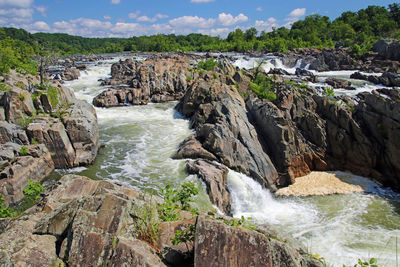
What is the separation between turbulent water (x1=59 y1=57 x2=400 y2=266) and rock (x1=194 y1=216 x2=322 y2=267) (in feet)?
18.1

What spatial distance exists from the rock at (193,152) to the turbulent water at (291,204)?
2.03ft

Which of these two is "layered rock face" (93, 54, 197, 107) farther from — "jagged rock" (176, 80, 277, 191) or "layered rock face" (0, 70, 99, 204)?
"jagged rock" (176, 80, 277, 191)

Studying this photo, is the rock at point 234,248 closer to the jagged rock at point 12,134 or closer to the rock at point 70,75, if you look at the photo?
the jagged rock at point 12,134

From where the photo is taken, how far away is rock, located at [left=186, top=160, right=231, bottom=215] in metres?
12.9

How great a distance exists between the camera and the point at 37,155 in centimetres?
1493

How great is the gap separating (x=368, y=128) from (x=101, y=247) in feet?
66.4

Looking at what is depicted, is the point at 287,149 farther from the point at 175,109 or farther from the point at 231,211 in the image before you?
the point at 175,109

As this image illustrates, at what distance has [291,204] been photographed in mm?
14820

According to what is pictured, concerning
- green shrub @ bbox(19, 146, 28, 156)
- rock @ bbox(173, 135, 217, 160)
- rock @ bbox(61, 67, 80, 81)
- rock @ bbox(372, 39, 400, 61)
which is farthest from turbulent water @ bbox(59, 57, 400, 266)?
rock @ bbox(372, 39, 400, 61)

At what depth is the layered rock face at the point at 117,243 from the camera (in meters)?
4.34

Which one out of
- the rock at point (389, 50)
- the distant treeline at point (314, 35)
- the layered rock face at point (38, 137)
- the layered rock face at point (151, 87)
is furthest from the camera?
the distant treeline at point (314, 35)

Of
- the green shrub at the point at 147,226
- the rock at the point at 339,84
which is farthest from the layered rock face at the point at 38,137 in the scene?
the rock at the point at 339,84

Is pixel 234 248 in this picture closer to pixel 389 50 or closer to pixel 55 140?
pixel 55 140

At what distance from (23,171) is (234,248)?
1358 cm
